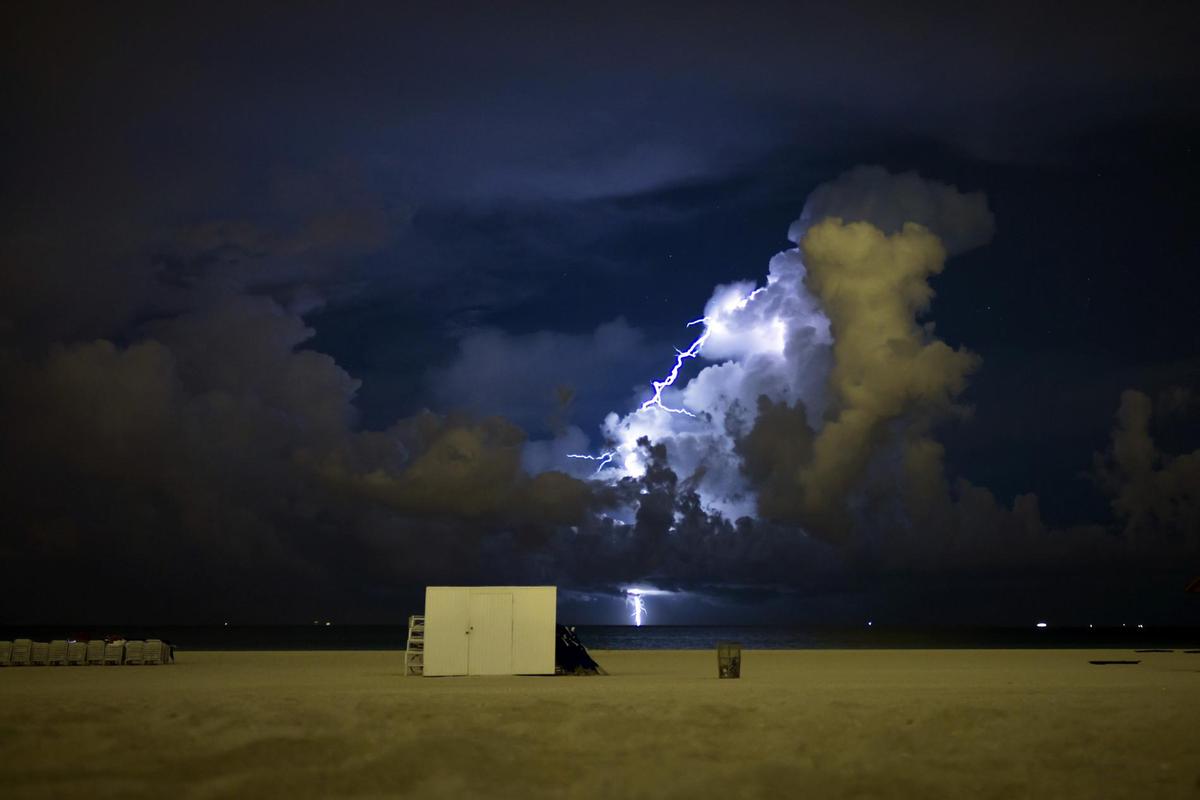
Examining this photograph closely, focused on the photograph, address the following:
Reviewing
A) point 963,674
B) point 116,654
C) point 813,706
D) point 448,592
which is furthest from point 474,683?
point 116,654

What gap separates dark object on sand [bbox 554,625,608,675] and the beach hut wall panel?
0.84 m

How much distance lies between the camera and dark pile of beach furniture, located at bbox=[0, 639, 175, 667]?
3166 cm

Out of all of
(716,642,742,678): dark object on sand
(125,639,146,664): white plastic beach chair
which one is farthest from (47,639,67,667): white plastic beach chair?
(716,642,742,678): dark object on sand

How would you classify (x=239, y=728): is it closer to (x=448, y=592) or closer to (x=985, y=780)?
(x=985, y=780)

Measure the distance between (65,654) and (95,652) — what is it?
92 centimetres

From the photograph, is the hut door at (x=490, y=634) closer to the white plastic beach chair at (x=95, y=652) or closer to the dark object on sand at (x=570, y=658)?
the dark object on sand at (x=570, y=658)

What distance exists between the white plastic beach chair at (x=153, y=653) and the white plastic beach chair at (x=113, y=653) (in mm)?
714

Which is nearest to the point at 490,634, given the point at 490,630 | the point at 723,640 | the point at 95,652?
the point at 490,630

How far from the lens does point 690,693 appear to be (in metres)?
18.9

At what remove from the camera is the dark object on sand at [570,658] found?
90.3 feet

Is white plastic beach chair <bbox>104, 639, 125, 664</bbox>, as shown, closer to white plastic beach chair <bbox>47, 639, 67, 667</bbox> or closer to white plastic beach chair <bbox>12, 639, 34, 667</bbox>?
white plastic beach chair <bbox>47, 639, 67, 667</bbox>

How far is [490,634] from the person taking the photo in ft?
87.4

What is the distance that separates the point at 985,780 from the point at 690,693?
30.2 feet

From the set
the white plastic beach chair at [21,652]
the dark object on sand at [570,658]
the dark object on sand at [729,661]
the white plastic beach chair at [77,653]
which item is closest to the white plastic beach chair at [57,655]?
the white plastic beach chair at [77,653]
